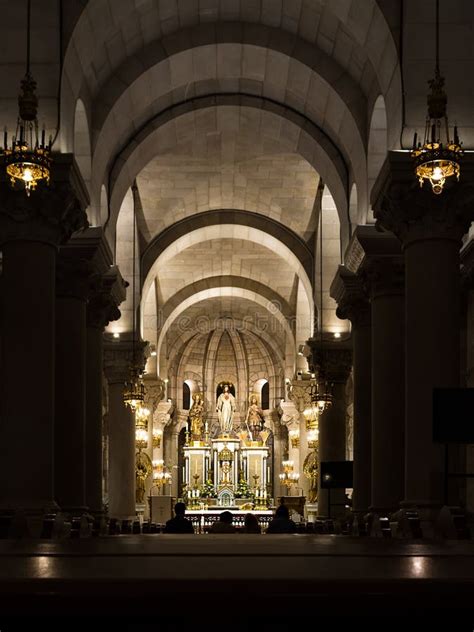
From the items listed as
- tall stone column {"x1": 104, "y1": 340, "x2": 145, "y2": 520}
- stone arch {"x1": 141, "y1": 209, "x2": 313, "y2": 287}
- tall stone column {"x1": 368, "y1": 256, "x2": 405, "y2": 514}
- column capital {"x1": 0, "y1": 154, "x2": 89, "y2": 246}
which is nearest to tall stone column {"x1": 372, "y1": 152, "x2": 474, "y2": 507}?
tall stone column {"x1": 368, "y1": 256, "x2": 405, "y2": 514}

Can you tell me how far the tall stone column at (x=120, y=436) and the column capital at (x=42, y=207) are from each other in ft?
46.6

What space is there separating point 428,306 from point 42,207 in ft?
17.0

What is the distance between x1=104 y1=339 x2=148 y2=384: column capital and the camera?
28969 millimetres

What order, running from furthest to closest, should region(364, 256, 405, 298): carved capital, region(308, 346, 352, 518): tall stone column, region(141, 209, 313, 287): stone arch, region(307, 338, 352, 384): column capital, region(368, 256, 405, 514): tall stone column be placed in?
region(141, 209, 313, 287): stone arch < region(307, 338, 352, 384): column capital < region(308, 346, 352, 518): tall stone column < region(364, 256, 405, 298): carved capital < region(368, 256, 405, 514): tall stone column

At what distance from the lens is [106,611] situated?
7.73 ft

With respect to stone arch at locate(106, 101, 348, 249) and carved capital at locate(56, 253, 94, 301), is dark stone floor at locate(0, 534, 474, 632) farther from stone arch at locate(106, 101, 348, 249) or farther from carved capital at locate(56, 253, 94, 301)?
stone arch at locate(106, 101, 348, 249)

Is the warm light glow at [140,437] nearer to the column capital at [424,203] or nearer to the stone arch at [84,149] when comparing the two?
the stone arch at [84,149]

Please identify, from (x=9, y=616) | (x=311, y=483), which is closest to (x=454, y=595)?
(x=9, y=616)

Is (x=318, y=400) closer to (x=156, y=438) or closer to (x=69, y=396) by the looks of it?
(x=69, y=396)

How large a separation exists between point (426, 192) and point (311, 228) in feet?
51.4

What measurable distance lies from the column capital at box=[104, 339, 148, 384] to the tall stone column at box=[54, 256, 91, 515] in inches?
434

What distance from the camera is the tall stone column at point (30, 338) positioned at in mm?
13750

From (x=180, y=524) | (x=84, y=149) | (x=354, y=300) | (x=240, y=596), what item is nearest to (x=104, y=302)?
(x=84, y=149)

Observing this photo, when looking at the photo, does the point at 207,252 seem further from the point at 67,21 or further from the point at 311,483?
the point at 67,21
